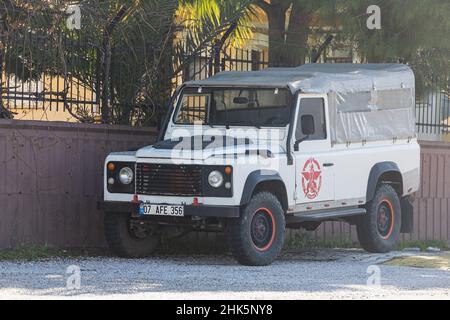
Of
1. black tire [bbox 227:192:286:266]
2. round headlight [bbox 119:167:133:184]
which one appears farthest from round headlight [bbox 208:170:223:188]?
round headlight [bbox 119:167:133:184]

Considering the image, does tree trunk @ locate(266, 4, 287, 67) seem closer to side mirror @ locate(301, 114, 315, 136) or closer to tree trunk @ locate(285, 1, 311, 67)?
tree trunk @ locate(285, 1, 311, 67)

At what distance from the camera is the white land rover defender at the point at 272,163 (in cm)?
1366

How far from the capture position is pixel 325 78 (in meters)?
15.5

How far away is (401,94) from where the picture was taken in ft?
55.8

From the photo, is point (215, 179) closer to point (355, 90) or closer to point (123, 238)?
point (123, 238)

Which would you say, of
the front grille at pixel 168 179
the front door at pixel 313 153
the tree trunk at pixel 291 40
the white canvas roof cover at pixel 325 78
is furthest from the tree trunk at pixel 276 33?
the front grille at pixel 168 179

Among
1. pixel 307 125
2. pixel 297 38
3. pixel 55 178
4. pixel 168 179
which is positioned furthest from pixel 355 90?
pixel 55 178

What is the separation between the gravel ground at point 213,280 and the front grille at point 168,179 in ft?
2.80

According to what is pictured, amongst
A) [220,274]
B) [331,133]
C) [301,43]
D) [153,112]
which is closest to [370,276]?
[220,274]

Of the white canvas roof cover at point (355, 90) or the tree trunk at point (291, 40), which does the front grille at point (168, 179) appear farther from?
the tree trunk at point (291, 40)

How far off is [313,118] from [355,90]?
1.22m

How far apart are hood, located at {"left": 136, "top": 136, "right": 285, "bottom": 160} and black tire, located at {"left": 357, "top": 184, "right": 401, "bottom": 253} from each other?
2.36 metres

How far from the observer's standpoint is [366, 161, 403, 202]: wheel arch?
52.3 ft

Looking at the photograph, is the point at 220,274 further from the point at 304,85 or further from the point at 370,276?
the point at 304,85
